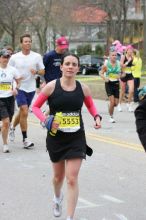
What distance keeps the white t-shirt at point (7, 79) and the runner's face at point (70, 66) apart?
434 centimetres

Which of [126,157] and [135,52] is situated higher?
[135,52]

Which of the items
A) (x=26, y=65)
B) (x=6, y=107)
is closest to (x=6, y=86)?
(x=6, y=107)

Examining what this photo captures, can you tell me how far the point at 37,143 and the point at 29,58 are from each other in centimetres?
162

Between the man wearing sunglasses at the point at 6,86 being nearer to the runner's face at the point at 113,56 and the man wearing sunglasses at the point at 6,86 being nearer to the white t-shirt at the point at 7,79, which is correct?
the white t-shirt at the point at 7,79

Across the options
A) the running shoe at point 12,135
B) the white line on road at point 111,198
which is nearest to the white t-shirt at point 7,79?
the running shoe at point 12,135

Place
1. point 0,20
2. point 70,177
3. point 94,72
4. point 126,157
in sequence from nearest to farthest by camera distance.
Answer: point 70,177 < point 126,157 < point 94,72 < point 0,20

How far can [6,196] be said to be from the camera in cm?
687

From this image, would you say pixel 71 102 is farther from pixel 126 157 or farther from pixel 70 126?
pixel 126 157

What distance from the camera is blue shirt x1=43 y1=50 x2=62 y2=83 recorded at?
11.4 metres

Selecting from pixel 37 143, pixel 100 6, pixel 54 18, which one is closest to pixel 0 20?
pixel 100 6

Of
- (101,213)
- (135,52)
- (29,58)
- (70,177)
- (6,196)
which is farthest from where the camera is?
(135,52)

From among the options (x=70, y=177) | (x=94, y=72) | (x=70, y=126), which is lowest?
(x=94, y=72)

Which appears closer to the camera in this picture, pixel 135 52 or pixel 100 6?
pixel 135 52

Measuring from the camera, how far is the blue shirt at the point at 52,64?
37.4 feet
